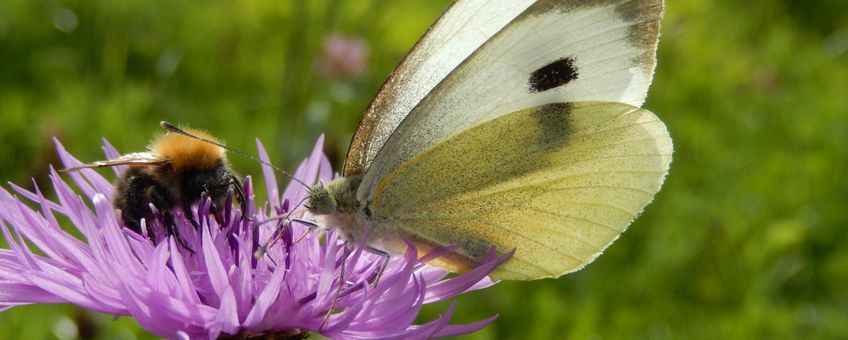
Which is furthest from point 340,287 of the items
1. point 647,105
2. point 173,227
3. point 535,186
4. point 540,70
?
point 647,105

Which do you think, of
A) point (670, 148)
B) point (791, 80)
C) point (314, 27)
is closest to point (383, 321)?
point (670, 148)

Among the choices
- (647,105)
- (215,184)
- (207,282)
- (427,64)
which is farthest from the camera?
(647,105)

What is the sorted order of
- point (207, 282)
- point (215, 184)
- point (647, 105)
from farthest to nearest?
point (647, 105), point (215, 184), point (207, 282)

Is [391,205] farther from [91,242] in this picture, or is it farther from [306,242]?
[91,242]

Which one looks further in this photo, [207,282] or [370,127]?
[370,127]

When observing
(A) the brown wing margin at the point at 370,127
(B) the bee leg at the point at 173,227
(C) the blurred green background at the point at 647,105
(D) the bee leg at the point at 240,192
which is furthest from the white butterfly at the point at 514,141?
(C) the blurred green background at the point at 647,105

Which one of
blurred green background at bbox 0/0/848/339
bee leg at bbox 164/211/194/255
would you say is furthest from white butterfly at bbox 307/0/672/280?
blurred green background at bbox 0/0/848/339

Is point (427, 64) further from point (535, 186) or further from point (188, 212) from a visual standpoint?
point (188, 212)
